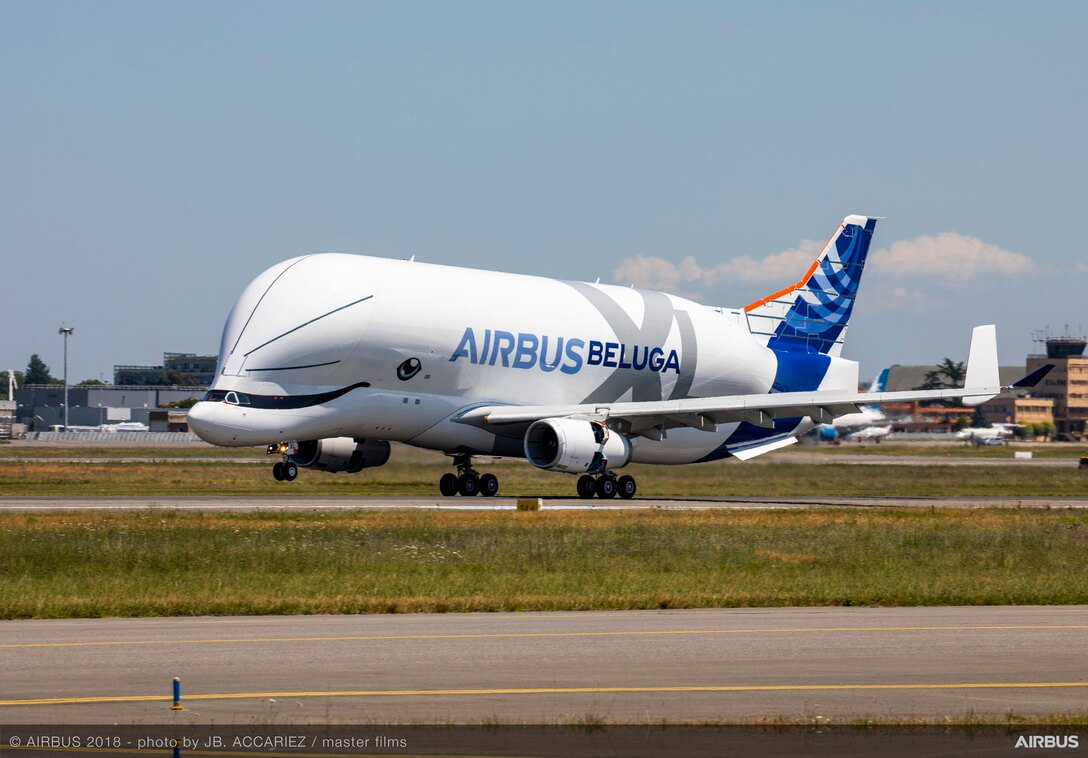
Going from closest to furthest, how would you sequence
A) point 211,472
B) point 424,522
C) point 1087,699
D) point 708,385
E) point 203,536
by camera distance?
point 1087,699, point 203,536, point 424,522, point 708,385, point 211,472

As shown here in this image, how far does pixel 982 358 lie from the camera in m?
45.9

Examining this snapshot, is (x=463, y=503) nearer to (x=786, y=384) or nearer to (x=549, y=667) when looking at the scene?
(x=786, y=384)

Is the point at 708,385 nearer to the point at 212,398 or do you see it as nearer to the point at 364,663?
the point at 212,398

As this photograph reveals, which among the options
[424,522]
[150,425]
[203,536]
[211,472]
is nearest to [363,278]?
[424,522]

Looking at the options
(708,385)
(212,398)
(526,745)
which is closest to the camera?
(526,745)

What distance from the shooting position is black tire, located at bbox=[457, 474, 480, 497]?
4525 centimetres

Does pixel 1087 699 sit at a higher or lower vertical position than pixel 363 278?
lower

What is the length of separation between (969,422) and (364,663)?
163301 millimetres

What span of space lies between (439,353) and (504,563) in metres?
18.8

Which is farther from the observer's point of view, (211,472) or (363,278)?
(211,472)

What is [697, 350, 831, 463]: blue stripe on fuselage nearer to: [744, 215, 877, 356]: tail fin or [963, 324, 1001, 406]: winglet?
[744, 215, 877, 356]: tail fin

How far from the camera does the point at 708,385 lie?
51000 mm

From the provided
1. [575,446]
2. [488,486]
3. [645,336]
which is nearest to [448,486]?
[488,486]

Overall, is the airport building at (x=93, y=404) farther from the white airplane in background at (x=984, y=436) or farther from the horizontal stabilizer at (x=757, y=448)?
the horizontal stabilizer at (x=757, y=448)
